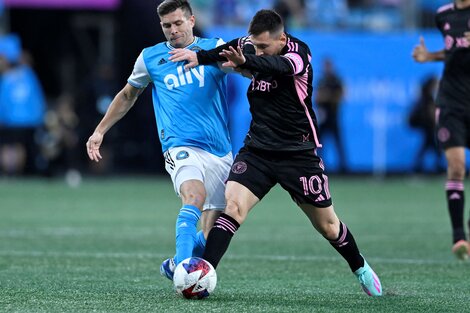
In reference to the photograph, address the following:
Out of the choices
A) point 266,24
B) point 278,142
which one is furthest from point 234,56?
point 278,142

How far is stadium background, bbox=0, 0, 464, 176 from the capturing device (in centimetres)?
2273

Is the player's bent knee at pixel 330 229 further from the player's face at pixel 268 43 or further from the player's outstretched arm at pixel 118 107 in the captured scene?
the player's outstretched arm at pixel 118 107

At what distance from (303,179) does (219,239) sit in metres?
0.71

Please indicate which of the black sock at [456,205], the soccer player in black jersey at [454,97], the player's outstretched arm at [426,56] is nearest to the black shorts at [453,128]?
the soccer player in black jersey at [454,97]

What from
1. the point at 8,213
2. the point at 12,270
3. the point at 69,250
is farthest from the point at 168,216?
the point at 12,270

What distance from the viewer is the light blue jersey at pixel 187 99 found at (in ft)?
25.9

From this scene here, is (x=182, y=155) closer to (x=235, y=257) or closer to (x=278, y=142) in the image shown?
(x=278, y=142)

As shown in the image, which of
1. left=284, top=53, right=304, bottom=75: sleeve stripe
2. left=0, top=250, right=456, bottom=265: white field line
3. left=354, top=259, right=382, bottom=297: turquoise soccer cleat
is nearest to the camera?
left=284, top=53, right=304, bottom=75: sleeve stripe

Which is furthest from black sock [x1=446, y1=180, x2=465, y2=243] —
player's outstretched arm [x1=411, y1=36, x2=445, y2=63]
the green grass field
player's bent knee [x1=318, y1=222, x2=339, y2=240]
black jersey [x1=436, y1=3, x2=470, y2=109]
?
player's bent knee [x1=318, y1=222, x2=339, y2=240]

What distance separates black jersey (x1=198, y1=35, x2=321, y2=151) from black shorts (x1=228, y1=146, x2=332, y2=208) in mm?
72

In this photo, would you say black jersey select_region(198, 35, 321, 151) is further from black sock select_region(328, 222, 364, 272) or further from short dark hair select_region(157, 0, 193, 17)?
black sock select_region(328, 222, 364, 272)

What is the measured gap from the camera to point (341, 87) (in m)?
22.4

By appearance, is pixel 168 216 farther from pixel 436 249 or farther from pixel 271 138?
pixel 271 138

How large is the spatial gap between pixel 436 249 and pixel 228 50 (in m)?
4.49
